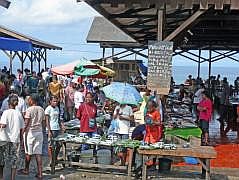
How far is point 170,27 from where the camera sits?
16641 millimetres

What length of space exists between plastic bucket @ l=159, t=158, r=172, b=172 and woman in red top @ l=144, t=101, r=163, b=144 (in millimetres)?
738

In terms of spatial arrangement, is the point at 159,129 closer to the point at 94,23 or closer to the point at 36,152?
the point at 36,152

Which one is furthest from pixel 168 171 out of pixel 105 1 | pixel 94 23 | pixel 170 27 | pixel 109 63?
pixel 94 23

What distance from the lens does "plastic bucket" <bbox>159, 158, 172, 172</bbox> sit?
11.4m

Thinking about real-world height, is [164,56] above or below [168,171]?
above

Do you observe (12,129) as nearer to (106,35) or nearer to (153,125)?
(153,125)

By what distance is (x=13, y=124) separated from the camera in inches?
360

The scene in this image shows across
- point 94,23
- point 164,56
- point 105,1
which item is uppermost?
point 94,23

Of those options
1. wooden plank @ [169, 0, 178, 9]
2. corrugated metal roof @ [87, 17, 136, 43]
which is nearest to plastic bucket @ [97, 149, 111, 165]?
wooden plank @ [169, 0, 178, 9]

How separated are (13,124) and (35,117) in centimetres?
77

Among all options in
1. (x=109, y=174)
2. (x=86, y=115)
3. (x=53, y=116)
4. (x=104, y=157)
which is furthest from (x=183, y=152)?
(x=53, y=116)

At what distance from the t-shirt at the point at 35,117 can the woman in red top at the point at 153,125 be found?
82.6 inches

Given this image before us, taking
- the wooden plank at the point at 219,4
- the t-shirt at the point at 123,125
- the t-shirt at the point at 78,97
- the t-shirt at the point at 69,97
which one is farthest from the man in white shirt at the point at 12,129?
the t-shirt at the point at 69,97

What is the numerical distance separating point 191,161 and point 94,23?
21.9 meters
